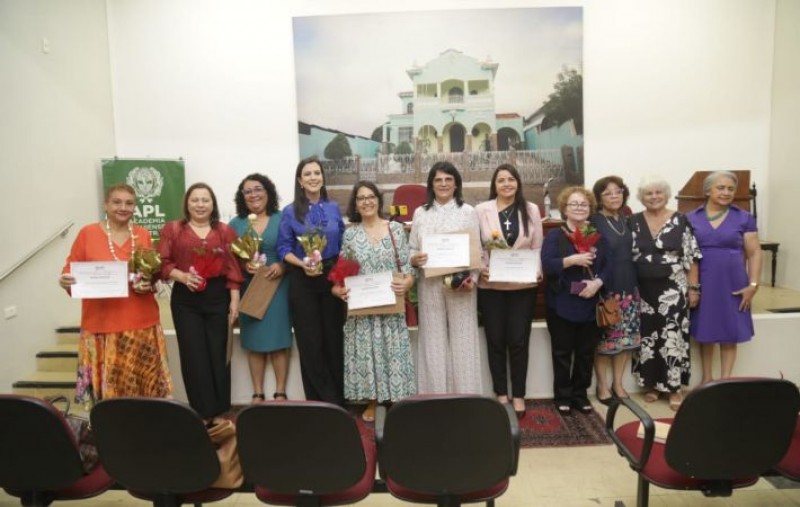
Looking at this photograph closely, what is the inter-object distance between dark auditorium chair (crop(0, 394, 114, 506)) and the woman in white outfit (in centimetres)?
197

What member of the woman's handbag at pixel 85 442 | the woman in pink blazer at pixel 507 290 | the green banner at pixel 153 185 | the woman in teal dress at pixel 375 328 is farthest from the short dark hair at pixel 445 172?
the green banner at pixel 153 185

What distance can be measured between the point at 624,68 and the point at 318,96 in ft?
12.6

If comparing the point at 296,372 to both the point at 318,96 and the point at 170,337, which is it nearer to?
the point at 170,337

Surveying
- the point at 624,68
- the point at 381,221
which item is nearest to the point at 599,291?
the point at 381,221

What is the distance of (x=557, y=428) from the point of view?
3.35m

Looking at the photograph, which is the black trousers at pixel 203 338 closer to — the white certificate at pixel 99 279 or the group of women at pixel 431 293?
the group of women at pixel 431 293

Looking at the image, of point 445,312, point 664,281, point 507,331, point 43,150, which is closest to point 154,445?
point 445,312

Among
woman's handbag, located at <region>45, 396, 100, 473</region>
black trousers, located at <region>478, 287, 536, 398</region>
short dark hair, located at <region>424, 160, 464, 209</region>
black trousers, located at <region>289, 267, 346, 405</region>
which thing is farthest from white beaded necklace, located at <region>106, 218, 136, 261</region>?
black trousers, located at <region>478, 287, 536, 398</region>

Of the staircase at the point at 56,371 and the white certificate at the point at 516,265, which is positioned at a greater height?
the white certificate at the point at 516,265

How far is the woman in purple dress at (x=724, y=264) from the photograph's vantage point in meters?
3.38

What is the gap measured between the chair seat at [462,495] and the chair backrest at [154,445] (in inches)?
25.6

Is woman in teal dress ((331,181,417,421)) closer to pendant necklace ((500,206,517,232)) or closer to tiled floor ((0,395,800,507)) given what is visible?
pendant necklace ((500,206,517,232))

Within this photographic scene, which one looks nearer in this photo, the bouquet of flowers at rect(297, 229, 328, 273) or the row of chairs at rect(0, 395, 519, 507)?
the row of chairs at rect(0, 395, 519, 507)

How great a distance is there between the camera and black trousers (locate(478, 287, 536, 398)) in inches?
131
